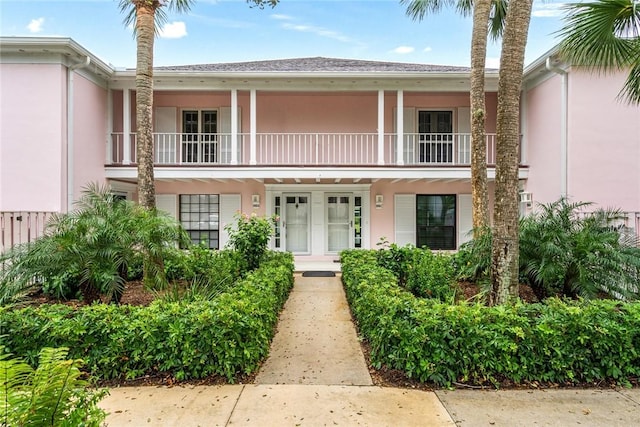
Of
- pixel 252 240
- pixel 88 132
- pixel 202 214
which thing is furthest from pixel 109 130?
pixel 252 240

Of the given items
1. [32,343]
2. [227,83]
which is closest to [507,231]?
[32,343]

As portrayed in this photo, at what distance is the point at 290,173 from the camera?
10109mm

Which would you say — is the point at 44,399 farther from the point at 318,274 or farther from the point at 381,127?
the point at 381,127

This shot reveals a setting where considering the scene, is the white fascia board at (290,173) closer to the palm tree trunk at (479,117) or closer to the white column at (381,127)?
the white column at (381,127)

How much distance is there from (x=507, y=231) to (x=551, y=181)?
20.1 feet

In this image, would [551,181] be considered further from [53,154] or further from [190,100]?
[53,154]

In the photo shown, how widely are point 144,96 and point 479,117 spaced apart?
6.58 metres

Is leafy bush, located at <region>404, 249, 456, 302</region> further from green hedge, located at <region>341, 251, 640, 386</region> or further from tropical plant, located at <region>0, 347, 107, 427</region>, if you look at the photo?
tropical plant, located at <region>0, 347, 107, 427</region>

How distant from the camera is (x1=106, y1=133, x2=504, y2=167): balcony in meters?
11.0

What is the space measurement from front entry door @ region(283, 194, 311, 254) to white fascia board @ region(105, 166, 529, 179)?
1851 mm

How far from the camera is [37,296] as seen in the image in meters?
5.84

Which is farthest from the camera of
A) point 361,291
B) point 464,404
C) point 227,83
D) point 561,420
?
point 227,83

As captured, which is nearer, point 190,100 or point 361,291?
point 361,291

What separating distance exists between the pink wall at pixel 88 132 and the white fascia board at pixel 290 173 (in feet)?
1.70
